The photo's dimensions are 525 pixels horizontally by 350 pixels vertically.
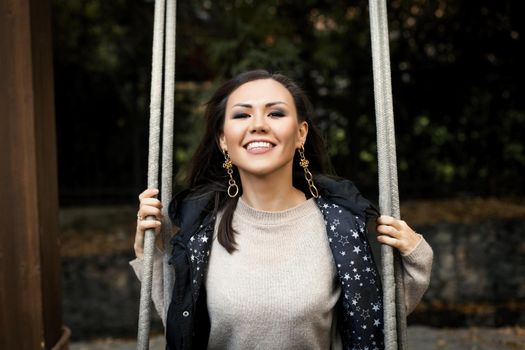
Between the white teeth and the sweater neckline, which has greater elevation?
the white teeth

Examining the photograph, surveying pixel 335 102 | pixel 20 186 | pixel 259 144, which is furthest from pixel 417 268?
pixel 335 102

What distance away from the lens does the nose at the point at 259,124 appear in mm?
2049

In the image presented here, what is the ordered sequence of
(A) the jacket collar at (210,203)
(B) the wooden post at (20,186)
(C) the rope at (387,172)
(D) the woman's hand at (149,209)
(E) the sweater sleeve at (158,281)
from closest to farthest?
(C) the rope at (387,172), (D) the woman's hand at (149,209), (A) the jacket collar at (210,203), (E) the sweater sleeve at (158,281), (B) the wooden post at (20,186)

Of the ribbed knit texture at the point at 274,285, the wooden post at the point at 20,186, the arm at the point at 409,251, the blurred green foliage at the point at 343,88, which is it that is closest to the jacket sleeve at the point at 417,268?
the arm at the point at 409,251

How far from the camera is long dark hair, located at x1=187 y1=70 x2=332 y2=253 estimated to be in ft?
7.42

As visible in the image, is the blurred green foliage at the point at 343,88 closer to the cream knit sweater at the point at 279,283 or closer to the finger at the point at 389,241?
the cream knit sweater at the point at 279,283

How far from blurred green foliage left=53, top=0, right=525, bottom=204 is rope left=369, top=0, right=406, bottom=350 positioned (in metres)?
5.33

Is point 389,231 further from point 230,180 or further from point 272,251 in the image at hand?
point 230,180

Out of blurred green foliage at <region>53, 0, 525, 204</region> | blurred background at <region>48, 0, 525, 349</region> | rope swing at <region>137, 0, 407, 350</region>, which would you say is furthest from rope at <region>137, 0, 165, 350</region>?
blurred green foliage at <region>53, 0, 525, 204</region>

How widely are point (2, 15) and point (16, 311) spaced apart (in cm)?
122

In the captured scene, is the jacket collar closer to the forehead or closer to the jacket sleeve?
the jacket sleeve

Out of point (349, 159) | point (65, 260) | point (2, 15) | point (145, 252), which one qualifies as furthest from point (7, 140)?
point (349, 159)

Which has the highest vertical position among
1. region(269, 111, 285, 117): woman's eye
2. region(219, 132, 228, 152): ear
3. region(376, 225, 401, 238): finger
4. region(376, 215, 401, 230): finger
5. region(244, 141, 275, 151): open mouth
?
region(269, 111, 285, 117): woman's eye

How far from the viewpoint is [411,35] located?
26.3 ft
